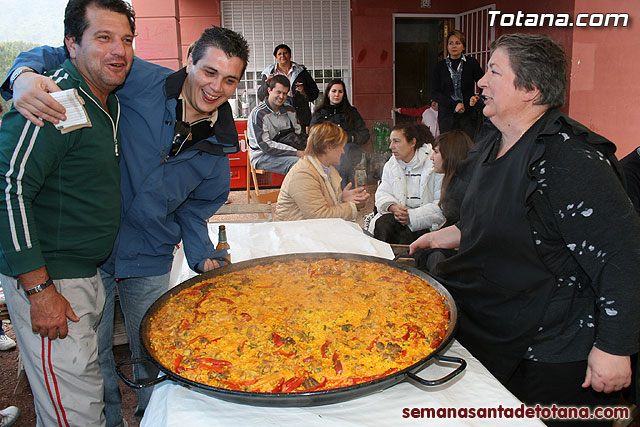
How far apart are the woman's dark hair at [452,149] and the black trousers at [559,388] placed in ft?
7.07

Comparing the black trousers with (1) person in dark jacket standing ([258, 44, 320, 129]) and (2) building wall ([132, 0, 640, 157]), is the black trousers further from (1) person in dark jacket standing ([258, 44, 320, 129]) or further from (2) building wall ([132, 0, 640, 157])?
(1) person in dark jacket standing ([258, 44, 320, 129])

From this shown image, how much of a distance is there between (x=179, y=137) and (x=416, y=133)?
8.77 ft

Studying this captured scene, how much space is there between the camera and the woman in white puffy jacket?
156 inches

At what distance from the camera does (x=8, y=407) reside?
2760 mm

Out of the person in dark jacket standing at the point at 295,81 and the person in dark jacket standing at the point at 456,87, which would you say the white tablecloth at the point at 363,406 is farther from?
the person in dark jacket standing at the point at 456,87

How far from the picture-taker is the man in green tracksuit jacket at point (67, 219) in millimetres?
1418

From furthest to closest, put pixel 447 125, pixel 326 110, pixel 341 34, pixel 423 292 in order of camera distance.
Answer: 1. pixel 341 34
2. pixel 447 125
3. pixel 326 110
4. pixel 423 292

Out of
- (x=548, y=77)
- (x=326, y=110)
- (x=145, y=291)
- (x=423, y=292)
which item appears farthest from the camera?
(x=326, y=110)

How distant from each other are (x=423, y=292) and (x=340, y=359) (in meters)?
0.59

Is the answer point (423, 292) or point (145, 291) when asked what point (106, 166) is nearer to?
point (145, 291)

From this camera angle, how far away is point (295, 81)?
22.7 ft

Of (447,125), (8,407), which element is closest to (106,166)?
(8,407)

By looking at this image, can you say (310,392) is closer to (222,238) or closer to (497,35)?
(222,238)

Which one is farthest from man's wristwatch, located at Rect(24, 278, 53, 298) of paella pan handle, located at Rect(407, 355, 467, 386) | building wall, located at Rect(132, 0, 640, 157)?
building wall, located at Rect(132, 0, 640, 157)
